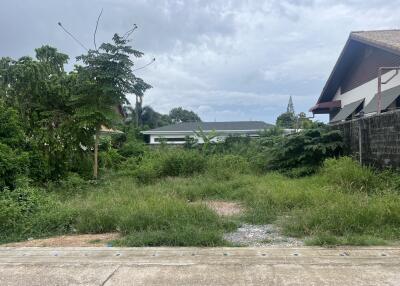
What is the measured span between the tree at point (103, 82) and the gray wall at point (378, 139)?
279 inches

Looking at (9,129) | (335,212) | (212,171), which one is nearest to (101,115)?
(9,129)

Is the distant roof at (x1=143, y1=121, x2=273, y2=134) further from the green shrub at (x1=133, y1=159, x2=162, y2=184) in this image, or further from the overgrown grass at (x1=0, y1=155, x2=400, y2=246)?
the overgrown grass at (x1=0, y1=155, x2=400, y2=246)

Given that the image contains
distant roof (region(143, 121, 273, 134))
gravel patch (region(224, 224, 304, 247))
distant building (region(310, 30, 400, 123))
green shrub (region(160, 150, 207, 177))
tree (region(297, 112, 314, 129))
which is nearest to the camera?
gravel patch (region(224, 224, 304, 247))

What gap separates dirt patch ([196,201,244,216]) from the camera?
26.0 feet

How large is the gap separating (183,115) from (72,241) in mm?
64889

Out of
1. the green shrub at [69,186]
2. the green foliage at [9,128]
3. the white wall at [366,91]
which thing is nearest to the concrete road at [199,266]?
the green shrub at [69,186]

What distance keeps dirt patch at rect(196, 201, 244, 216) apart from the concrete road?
7.81 ft

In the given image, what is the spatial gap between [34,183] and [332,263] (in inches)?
367

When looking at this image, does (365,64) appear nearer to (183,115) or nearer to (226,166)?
(226,166)

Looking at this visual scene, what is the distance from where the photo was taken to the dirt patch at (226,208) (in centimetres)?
793

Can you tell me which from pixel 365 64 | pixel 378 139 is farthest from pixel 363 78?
pixel 378 139

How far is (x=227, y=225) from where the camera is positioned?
6.67 metres

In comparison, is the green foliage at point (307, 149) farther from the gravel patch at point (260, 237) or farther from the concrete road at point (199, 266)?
the concrete road at point (199, 266)

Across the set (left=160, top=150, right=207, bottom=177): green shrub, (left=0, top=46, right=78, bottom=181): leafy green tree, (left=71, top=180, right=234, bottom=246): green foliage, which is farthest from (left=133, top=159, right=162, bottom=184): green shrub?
(left=71, top=180, right=234, bottom=246): green foliage
